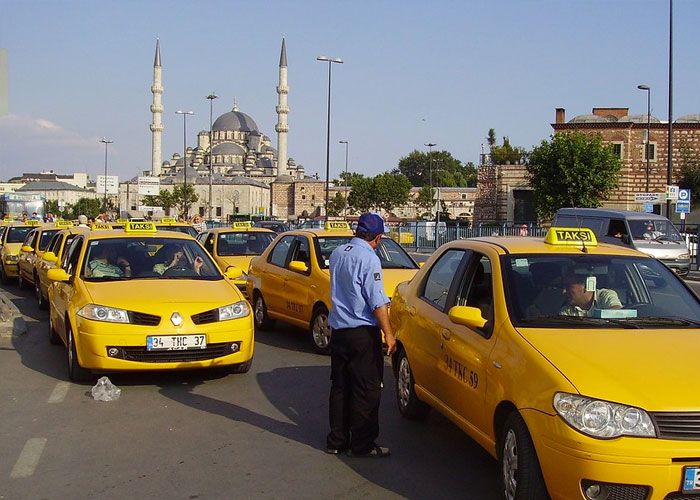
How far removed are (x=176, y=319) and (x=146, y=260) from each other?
1789 millimetres

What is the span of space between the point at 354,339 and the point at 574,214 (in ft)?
66.6

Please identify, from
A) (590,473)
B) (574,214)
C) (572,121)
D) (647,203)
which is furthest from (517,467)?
(572,121)

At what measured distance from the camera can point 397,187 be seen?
109 m

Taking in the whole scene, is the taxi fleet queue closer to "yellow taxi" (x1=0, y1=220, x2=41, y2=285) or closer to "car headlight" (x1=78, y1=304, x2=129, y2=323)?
"car headlight" (x1=78, y1=304, x2=129, y2=323)

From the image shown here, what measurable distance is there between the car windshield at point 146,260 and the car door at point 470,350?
4052mm

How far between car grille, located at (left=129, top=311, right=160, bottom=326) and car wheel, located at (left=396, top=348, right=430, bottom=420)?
2.41 meters

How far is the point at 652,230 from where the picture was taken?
23047 mm

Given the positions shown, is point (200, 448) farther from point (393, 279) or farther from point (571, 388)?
point (393, 279)

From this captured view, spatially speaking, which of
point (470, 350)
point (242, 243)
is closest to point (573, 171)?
point (242, 243)

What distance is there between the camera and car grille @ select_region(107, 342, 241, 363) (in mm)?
7410

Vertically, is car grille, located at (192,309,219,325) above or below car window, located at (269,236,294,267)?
below

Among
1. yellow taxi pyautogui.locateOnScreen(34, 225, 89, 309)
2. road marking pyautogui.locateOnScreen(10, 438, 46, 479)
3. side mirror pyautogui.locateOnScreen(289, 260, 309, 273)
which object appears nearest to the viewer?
road marking pyautogui.locateOnScreen(10, 438, 46, 479)

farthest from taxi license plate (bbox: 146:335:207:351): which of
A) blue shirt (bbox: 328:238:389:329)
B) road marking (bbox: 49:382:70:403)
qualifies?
blue shirt (bbox: 328:238:389:329)

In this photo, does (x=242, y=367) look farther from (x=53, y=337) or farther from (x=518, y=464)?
(x=518, y=464)
